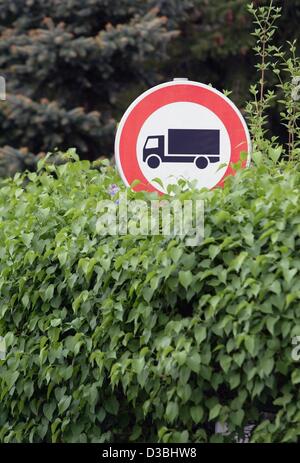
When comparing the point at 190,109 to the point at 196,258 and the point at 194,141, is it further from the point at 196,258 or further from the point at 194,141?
the point at 196,258

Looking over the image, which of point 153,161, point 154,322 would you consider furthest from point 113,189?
point 154,322

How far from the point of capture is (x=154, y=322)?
12.6 feet

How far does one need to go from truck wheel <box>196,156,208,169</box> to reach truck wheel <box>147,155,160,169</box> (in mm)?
179

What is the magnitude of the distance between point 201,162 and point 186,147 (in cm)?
9

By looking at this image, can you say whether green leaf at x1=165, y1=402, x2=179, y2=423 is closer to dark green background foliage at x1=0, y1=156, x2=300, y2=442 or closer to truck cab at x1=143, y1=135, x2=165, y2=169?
dark green background foliage at x1=0, y1=156, x2=300, y2=442

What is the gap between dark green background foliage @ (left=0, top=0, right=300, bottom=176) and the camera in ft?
35.8

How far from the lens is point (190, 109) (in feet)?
15.5

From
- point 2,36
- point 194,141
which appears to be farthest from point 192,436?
point 2,36

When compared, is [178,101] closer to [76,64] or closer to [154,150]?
[154,150]

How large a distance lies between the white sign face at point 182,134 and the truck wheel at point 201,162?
0.01 m

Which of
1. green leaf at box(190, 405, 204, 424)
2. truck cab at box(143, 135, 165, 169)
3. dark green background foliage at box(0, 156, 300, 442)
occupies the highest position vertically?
truck cab at box(143, 135, 165, 169)

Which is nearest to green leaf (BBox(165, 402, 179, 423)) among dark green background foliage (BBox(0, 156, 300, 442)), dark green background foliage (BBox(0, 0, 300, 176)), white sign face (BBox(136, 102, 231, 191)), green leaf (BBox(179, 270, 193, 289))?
dark green background foliage (BBox(0, 156, 300, 442))

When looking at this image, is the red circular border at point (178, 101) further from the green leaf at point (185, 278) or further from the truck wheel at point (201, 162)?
A: the green leaf at point (185, 278)
